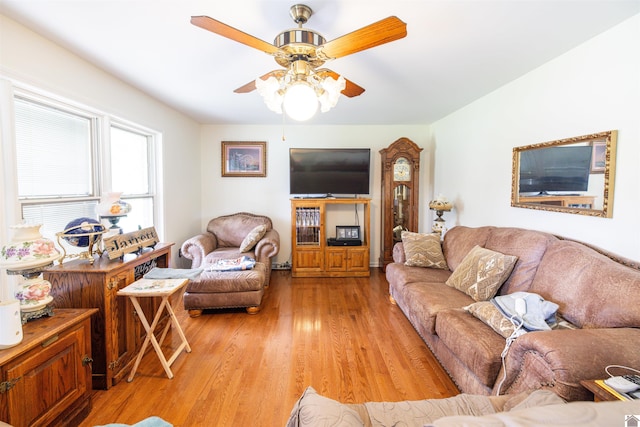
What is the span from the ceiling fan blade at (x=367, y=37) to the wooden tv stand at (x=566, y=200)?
184cm

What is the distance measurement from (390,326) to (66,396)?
2501mm

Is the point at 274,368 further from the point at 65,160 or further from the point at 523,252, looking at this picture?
the point at 65,160

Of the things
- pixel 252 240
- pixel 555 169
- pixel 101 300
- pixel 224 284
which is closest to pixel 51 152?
pixel 101 300

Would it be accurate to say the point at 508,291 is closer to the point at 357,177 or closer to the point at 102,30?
the point at 357,177

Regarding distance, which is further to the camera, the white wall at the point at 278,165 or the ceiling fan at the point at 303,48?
the white wall at the point at 278,165

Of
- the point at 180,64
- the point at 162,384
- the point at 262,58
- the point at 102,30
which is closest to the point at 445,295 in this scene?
the point at 162,384

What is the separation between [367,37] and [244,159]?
149 inches

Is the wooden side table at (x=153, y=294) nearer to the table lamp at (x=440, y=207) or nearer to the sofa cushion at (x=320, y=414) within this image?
the sofa cushion at (x=320, y=414)

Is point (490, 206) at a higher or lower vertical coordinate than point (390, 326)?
higher

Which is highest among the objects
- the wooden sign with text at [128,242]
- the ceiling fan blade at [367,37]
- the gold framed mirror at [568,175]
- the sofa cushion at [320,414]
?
the ceiling fan blade at [367,37]

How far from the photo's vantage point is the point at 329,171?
4.68 meters

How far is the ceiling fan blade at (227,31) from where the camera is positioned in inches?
54.4

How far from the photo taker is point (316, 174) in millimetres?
4684

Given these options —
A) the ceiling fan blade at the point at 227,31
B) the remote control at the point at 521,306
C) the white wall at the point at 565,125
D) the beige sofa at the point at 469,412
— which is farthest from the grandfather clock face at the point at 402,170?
the beige sofa at the point at 469,412
